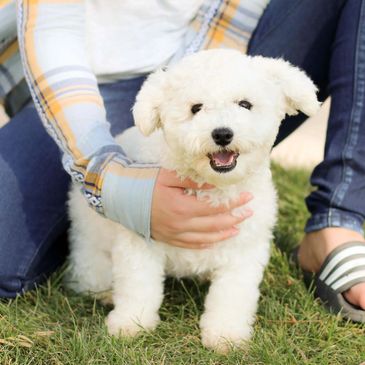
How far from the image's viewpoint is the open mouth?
174 centimetres

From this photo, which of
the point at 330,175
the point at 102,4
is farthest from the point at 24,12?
the point at 330,175

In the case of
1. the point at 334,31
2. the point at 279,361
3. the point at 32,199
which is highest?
the point at 334,31

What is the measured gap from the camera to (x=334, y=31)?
2385mm

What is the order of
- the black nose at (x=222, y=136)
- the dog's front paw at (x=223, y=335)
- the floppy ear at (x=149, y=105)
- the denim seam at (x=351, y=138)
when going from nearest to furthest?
1. the black nose at (x=222, y=136)
2. the floppy ear at (x=149, y=105)
3. the dog's front paw at (x=223, y=335)
4. the denim seam at (x=351, y=138)

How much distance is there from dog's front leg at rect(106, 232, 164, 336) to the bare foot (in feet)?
2.01

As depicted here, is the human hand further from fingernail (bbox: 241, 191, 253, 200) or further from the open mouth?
the open mouth

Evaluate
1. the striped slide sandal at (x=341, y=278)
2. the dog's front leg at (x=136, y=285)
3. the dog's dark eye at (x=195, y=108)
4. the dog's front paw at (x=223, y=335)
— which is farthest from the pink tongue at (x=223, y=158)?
the striped slide sandal at (x=341, y=278)

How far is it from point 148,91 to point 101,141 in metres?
0.24

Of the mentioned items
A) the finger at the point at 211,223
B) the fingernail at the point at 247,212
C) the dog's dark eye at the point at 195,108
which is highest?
the dog's dark eye at the point at 195,108

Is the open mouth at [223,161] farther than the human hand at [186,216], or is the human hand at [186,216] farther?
the human hand at [186,216]

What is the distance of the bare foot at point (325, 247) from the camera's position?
2111 millimetres

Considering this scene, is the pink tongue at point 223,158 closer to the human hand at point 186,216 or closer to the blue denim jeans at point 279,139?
the human hand at point 186,216

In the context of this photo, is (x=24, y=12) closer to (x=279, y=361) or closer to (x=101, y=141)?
(x=101, y=141)

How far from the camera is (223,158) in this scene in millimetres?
1743
